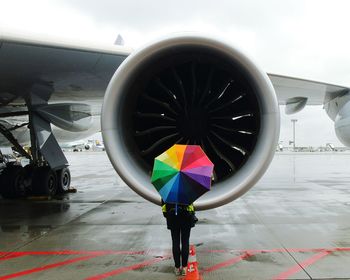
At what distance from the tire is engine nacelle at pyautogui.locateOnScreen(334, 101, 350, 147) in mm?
6543

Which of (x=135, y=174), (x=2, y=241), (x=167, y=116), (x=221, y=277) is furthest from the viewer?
(x=2, y=241)

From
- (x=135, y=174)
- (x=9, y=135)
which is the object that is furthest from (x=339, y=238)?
(x=9, y=135)

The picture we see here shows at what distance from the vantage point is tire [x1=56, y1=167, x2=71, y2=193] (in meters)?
10.5

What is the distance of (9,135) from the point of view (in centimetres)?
1019

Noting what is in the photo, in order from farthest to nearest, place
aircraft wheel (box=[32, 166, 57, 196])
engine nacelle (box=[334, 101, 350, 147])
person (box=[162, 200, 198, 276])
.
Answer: aircraft wheel (box=[32, 166, 57, 196]) → engine nacelle (box=[334, 101, 350, 147]) → person (box=[162, 200, 198, 276])

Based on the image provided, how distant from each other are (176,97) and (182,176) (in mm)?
1603

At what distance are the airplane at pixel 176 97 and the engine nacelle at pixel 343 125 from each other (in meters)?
0.03

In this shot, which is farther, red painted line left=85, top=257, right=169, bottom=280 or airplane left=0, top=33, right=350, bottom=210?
airplane left=0, top=33, right=350, bottom=210

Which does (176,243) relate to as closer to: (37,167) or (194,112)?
(194,112)

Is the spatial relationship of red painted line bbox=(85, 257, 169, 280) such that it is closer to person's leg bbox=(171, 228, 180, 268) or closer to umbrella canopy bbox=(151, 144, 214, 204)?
person's leg bbox=(171, 228, 180, 268)

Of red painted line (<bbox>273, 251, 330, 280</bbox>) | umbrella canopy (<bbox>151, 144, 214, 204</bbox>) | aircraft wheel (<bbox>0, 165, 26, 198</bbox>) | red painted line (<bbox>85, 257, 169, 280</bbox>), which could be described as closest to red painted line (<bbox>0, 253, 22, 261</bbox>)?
red painted line (<bbox>85, 257, 169, 280</bbox>)

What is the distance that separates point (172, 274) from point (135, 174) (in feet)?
3.44

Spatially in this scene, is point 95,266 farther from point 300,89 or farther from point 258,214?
point 300,89

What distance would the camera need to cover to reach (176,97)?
522 cm
